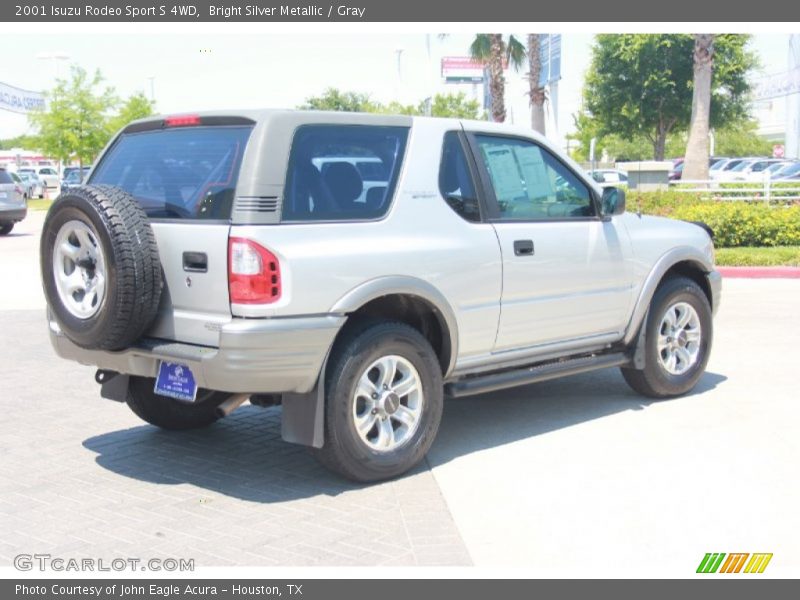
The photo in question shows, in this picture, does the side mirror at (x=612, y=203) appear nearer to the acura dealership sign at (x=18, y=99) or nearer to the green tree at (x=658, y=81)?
the green tree at (x=658, y=81)

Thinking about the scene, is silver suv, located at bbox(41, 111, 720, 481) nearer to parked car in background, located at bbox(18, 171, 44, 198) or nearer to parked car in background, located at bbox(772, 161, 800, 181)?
parked car in background, located at bbox(772, 161, 800, 181)

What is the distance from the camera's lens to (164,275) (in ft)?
17.3

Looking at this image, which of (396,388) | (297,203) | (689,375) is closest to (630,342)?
(689,375)

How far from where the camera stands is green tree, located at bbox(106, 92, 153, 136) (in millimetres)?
46812

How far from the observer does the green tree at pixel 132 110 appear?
4681 cm

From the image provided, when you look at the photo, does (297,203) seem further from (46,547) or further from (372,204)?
(46,547)

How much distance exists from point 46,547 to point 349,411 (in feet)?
5.27

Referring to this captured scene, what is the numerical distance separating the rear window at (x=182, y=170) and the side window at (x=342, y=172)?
310 mm

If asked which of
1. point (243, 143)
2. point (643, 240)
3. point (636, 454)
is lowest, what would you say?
point (636, 454)

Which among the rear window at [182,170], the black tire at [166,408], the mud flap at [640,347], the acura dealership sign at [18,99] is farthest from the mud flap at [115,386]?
the acura dealership sign at [18,99]

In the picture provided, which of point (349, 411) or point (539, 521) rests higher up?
point (349, 411)

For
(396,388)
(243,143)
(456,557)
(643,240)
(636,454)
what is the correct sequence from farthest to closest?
(643,240), (636,454), (396,388), (243,143), (456,557)

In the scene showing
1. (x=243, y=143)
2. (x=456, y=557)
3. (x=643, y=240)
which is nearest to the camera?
(x=456, y=557)

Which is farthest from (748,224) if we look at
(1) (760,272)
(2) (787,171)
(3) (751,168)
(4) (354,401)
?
(3) (751,168)
